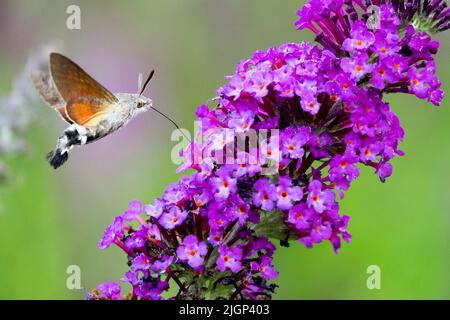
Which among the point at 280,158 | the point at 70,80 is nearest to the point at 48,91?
the point at 70,80

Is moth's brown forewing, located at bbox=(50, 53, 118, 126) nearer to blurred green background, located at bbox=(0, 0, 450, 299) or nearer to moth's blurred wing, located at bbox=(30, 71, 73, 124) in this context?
moth's blurred wing, located at bbox=(30, 71, 73, 124)

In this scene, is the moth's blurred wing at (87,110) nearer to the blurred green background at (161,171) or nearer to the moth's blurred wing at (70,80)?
the moth's blurred wing at (70,80)

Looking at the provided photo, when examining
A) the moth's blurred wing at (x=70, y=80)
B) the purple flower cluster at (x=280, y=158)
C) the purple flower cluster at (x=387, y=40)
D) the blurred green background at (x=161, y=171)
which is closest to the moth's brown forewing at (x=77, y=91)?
the moth's blurred wing at (x=70, y=80)

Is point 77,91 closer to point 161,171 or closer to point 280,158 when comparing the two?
point 280,158

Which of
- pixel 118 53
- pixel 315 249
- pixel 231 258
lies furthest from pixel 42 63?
pixel 118 53

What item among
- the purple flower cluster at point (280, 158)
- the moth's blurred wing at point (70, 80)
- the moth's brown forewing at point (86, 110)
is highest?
the moth's blurred wing at point (70, 80)

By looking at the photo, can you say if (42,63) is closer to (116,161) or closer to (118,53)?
(116,161)
